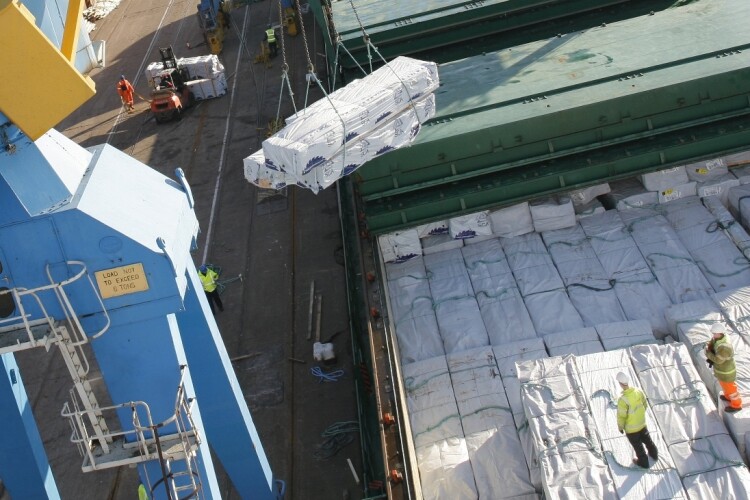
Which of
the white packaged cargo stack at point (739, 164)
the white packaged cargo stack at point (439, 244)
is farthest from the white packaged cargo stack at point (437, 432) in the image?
the white packaged cargo stack at point (739, 164)

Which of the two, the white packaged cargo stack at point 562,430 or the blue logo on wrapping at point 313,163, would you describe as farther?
the blue logo on wrapping at point 313,163

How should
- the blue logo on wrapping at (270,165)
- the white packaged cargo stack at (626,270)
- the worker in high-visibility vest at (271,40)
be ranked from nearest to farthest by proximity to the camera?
1. the blue logo on wrapping at (270,165)
2. the white packaged cargo stack at (626,270)
3. the worker in high-visibility vest at (271,40)

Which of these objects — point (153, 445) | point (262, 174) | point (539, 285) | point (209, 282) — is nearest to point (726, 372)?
point (539, 285)

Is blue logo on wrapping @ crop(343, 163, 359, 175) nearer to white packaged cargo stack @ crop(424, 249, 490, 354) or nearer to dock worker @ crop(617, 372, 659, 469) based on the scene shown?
white packaged cargo stack @ crop(424, 249, 490, 354)

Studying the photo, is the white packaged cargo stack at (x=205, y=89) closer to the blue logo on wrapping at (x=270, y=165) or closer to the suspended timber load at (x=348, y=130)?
the suspended timber load at (x=348, y=130)

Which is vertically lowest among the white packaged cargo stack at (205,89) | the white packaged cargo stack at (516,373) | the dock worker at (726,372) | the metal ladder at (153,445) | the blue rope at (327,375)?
the white packaged cargo stack at (205,89)

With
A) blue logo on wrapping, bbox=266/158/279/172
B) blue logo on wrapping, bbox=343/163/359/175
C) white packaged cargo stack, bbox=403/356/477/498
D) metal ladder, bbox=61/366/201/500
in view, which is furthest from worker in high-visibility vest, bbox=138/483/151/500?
blue logo on wrapping, bbox=343/163/359/175
